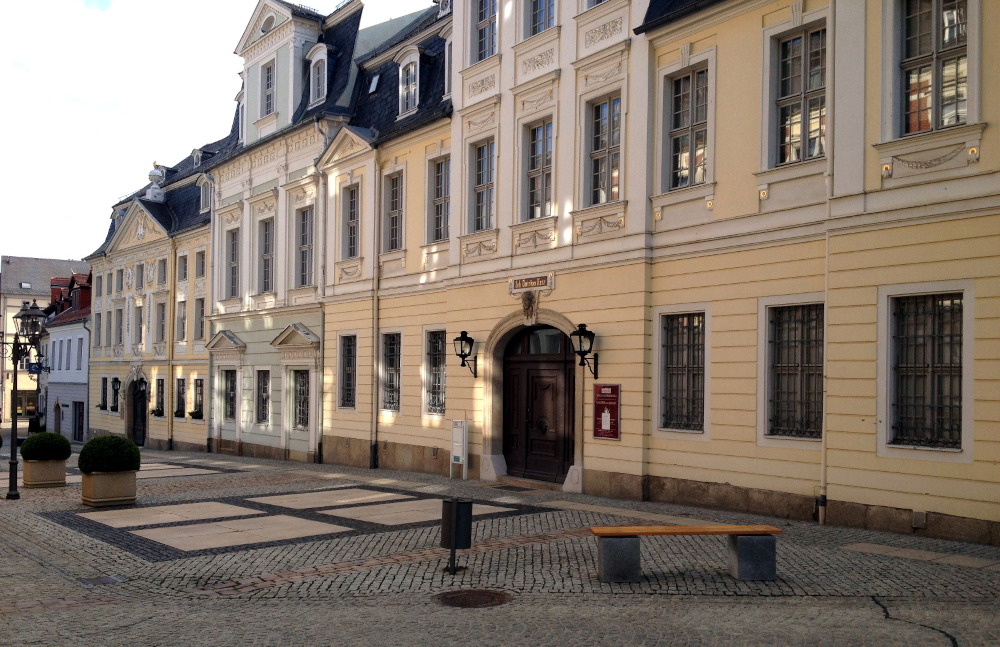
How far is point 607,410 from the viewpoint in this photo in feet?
53.2

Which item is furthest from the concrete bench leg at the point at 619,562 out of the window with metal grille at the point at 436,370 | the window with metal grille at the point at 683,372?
the window with metal grille at the point at 436,370

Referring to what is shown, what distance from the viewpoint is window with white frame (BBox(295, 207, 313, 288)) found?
2719 cm

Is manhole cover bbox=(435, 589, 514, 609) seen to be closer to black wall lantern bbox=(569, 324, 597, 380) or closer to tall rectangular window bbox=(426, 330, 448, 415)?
black wall lantern bbox=(569, 324, 597, 380)

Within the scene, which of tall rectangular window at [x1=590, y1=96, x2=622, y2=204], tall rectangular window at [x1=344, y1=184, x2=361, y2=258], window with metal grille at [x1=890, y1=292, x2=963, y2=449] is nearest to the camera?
window with metal grille at [x1=890, y1=292, x2=963, y2=449]

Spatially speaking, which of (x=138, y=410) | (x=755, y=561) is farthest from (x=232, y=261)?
(x=755, y=561)

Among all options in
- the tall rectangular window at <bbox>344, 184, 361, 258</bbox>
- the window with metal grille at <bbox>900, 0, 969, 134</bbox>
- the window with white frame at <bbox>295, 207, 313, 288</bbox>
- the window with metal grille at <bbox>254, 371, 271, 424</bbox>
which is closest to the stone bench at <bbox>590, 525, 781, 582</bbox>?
the window with metal grille at <bbox>900, 0, 969, 134</bbox>

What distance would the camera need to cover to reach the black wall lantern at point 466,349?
63.5 feet

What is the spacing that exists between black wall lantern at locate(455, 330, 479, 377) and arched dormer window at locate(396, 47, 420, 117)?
664 centimetres

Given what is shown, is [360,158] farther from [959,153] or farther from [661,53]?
[959,153]

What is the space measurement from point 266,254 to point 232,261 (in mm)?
2811

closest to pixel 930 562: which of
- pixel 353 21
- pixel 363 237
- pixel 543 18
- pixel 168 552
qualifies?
pixel 168 552

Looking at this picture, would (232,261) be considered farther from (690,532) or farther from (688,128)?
(690,532)

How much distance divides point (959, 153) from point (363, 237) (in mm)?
15771

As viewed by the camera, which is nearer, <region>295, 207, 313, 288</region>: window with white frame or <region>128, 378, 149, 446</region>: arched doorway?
<region>295, 207, 313, 288</region>: window with white frame
